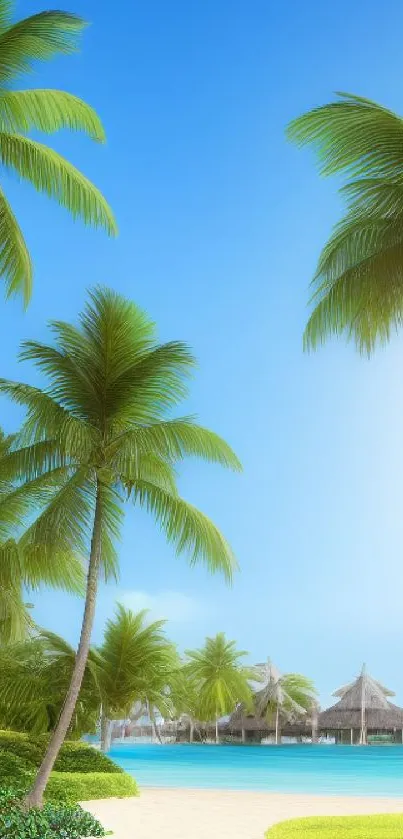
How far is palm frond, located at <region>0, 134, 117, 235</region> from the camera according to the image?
10969mm

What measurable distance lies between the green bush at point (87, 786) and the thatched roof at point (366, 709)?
105ft

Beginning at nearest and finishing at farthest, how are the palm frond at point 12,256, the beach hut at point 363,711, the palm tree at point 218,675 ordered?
the palm frond at point 12,256
the beach hut at point 363,711
the palm tree at point 218,675

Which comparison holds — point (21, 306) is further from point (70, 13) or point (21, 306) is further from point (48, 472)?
point (70, 13)

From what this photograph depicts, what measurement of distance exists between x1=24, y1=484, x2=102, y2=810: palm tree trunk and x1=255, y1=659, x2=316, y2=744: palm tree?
38364 millimetres

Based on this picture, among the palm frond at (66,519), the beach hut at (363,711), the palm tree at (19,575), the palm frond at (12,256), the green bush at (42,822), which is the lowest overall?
the green bush at (42,822)

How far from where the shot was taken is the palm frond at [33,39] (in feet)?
33.4

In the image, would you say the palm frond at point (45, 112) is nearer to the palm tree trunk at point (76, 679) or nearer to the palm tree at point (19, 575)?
the palm tree at point (19, 575)

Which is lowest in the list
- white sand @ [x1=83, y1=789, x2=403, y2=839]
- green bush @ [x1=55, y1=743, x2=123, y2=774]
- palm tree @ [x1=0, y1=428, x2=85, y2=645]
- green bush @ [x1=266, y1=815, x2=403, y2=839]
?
white sand @ [x1=83, y1=789, x2=403, y2=839]

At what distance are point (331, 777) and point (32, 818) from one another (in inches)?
1184

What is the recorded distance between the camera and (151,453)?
39.5ft

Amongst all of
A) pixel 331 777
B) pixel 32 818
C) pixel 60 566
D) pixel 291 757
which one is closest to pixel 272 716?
pixel 291 757

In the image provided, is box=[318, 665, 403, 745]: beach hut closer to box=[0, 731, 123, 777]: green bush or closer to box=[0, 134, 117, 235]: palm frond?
box=[0, 731, 123, 777]: green bush

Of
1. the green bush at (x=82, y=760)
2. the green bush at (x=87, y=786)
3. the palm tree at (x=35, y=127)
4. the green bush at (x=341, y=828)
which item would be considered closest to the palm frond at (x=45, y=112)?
the palm tree at (x=35, y=127)

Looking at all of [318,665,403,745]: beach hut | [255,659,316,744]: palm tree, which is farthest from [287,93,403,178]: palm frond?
[255,659,316,744]: palm tree
